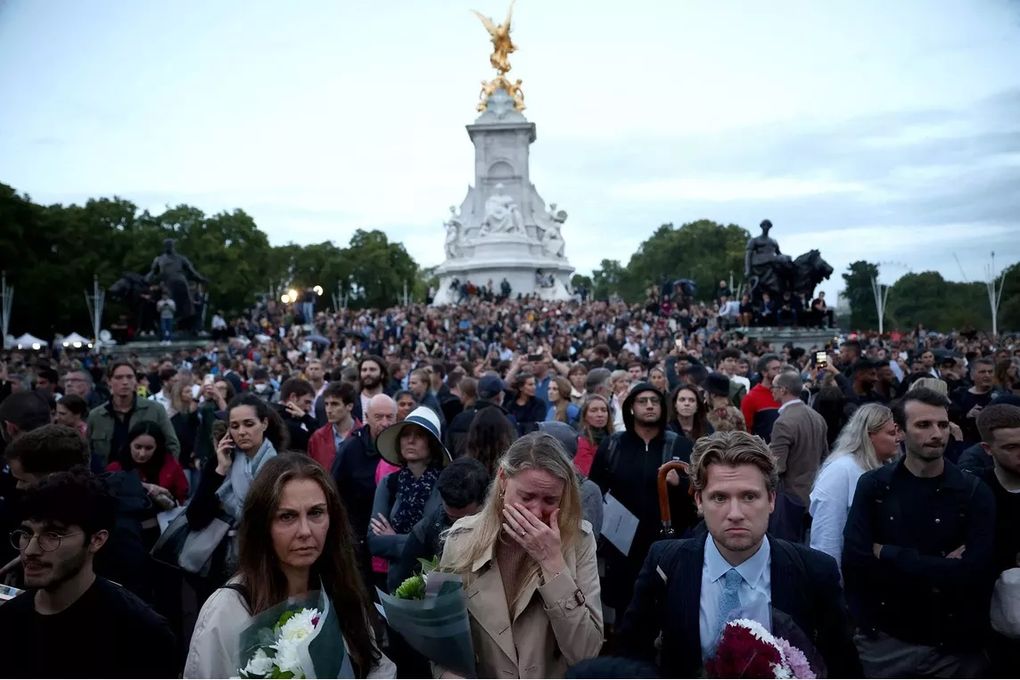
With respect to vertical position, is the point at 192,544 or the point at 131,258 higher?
the point at 131,258

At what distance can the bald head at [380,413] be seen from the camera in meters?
6.00

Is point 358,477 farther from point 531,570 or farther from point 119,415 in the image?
point 531,570

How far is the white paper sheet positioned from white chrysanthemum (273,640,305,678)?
308 centimetres

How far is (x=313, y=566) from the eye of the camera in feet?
9.53

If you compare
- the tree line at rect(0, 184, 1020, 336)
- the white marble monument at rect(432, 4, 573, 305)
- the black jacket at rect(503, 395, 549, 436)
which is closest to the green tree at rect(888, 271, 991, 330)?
the tree line at rect(0, 184, 1020, 336)

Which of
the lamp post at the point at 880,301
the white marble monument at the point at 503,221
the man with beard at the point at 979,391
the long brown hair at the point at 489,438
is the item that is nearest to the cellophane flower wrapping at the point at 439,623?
the long brown hair at the point at 489,438

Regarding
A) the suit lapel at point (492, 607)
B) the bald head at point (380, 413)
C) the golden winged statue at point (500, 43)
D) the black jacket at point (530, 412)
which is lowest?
the suit lapel at point (492, 607)

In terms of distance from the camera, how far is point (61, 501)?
9.66ft

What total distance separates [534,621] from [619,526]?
2.37 meters

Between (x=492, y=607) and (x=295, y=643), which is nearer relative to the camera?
(x=295, y=643)

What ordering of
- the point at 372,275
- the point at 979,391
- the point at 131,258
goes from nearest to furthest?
the point at 979,391, the point at 131,258, the point at 372,275

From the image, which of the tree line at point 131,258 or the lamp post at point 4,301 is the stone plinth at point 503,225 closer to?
the tree line at point 131,258

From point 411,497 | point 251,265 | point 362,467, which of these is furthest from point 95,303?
point 411,497

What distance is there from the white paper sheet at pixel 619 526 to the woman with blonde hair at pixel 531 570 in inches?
86.6
